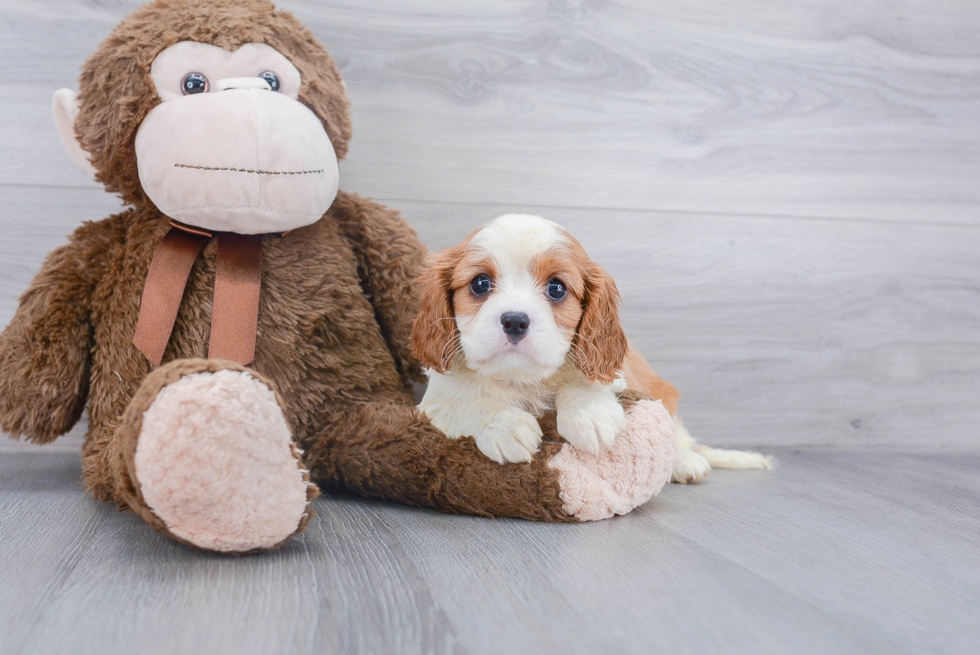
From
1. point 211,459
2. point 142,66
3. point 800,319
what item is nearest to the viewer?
point 211,459

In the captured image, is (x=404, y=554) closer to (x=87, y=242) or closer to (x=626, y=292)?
(x=87, y=242)

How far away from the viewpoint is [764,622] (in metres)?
0.69

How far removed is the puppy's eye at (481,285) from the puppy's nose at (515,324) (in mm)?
81

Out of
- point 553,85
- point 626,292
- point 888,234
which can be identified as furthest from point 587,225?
point 888,234

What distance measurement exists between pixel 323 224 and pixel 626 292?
716 millimetres

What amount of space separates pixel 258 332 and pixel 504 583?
0.59 metres

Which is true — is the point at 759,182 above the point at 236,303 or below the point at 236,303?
above

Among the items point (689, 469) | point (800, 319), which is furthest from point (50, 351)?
point (800, 319)

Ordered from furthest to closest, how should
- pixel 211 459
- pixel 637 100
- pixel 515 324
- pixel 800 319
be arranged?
1. pixel 800 319
2. pixel 637 100
3. pixel 515 324
4. pixel 211 459

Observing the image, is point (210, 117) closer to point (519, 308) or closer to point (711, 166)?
point (519, 308)

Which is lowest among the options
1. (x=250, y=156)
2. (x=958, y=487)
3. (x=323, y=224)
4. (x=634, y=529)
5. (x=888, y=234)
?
(x=958, y=487)

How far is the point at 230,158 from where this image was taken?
39.8 inches

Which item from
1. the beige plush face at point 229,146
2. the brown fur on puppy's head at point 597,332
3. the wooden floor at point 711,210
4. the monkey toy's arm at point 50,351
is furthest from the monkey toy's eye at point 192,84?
the brown fur on puppy's head at point 597,332

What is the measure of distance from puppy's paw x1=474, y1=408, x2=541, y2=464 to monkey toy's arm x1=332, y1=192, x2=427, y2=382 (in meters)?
0.31
